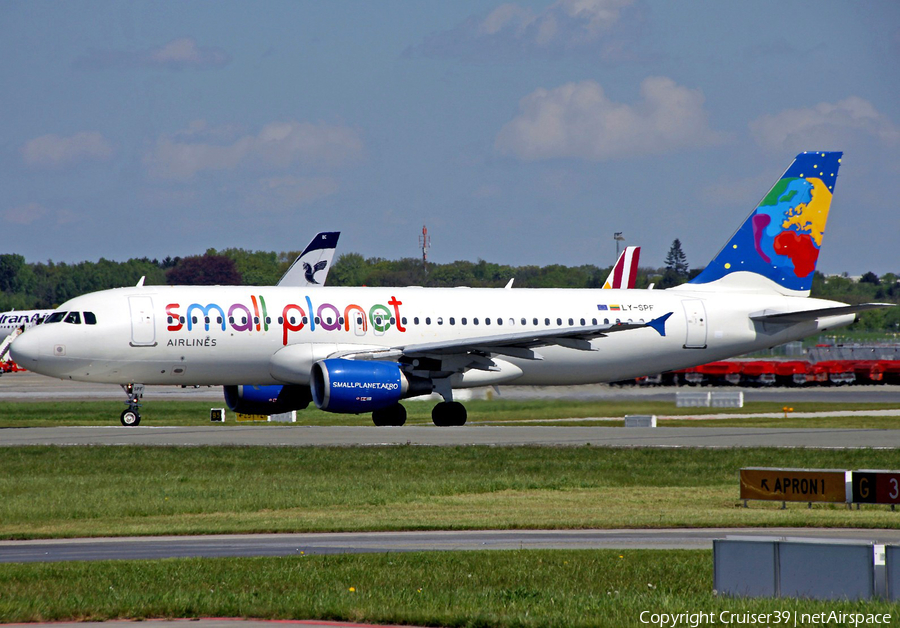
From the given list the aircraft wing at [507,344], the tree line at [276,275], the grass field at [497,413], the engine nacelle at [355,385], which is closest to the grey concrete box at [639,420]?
the grass field at [497,413]

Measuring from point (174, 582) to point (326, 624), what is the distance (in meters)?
3.04

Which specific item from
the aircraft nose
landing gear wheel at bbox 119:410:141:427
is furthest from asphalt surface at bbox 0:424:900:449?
the aircraft nose

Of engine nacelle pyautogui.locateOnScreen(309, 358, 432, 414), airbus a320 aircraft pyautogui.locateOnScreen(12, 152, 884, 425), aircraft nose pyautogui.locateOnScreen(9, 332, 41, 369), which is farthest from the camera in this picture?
airbus a320 aircraft pyautogui.locateOnScreen(12, 152, 884, 425)

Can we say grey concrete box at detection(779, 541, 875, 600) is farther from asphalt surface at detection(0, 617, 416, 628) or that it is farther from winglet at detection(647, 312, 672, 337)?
winglet at detection(647, 312, 672, 337)

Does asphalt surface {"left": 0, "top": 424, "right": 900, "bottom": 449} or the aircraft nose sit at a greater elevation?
the aircraft nose

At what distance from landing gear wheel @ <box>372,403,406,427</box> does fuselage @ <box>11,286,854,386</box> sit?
2.58 metres

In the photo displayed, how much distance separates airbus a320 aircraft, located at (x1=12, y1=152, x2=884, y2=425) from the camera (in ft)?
116

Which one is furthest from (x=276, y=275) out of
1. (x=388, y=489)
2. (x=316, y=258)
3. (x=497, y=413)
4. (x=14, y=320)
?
(x=388, y=489)

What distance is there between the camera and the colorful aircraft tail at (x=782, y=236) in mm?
42812

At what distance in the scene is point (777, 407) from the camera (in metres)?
48.3

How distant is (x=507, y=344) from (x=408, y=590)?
2316 cm

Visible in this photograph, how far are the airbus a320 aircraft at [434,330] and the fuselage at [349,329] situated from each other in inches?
1.7

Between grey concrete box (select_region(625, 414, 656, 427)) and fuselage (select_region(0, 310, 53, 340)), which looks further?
fuselage (select_region(0, 310, 53, 340))

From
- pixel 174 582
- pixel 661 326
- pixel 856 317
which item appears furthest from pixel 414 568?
Answer: pixel 856 317
